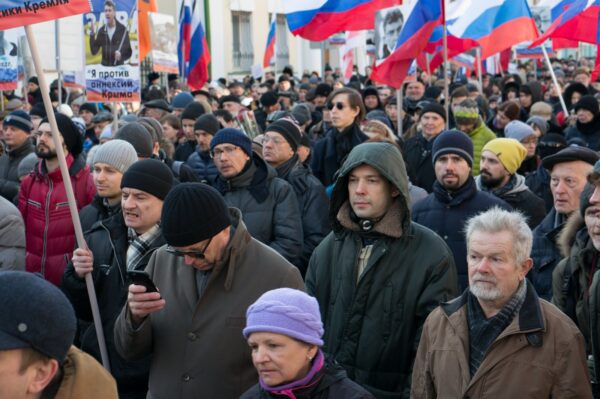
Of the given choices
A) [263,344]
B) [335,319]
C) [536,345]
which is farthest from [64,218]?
[536,345]

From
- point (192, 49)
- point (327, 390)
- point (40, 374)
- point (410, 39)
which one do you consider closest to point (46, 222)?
point (327, 390)

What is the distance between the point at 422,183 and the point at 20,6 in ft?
17.6

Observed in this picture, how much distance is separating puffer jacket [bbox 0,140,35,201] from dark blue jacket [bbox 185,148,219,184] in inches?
56.9

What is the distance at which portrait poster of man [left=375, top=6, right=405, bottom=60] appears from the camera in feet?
39.5

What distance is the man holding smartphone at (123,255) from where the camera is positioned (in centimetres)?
495

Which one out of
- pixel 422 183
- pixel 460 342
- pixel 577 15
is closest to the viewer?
pixel 460 342

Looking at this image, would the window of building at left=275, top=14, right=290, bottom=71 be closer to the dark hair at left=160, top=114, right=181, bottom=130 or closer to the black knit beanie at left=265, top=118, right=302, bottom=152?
the dark hair at left=160, top=114, right=181, bottom=130

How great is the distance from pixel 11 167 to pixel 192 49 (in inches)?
328

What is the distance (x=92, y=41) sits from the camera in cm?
994

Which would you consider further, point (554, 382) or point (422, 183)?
point (422, 183)

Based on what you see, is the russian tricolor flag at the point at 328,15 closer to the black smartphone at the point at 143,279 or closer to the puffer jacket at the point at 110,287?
the puffer jacket at the point at 110,287

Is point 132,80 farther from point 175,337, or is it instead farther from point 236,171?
point 175,337

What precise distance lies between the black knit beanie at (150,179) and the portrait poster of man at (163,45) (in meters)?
10.4

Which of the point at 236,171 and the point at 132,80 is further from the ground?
the point at 132,80
